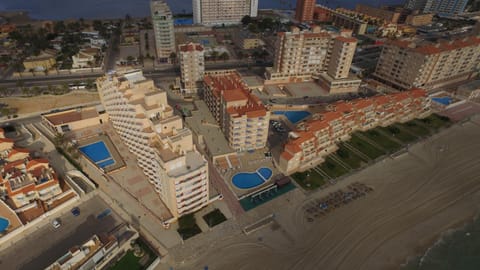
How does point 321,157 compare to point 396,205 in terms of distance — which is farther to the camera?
point 321,157

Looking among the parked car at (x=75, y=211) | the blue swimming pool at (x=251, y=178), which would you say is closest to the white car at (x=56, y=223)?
the parked car at (x=75, y=211)

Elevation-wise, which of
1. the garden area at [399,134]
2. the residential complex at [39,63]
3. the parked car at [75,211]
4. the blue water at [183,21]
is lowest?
the parked car at [75,211]

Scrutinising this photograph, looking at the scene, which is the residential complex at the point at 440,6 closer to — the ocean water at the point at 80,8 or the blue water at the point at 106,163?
the ocean water at the point at 80,8

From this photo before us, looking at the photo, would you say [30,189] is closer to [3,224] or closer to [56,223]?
[3,224]

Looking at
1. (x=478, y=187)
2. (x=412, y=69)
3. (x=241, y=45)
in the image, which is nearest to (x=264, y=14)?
(x=241, y=45)

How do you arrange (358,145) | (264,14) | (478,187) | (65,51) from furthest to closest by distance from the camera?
(264,14)
(65,51)
(358,145)
(478,187)

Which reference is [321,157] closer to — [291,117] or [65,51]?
[291,117]
